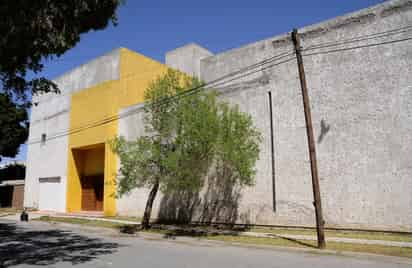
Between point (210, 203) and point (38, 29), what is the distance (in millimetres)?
13565

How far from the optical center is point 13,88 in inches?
412

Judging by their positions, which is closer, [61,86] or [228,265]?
[228,265]

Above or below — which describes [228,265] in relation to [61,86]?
below

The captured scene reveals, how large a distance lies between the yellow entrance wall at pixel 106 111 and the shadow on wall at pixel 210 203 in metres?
5.43

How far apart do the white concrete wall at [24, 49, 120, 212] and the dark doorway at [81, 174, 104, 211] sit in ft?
5.06

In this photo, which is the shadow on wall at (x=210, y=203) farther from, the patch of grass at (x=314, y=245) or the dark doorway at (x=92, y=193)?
the dark doorway at (x=92, y=193)

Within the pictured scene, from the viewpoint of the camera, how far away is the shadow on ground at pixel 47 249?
10086 mm

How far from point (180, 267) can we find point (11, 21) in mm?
6888

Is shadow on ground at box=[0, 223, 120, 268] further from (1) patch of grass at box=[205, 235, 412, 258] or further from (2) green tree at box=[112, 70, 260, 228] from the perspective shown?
(1) patch of grass at box=[205, 235, 412, 258]

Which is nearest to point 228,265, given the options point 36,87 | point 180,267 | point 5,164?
point 180,267

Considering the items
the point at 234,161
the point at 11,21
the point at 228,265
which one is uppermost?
the point at 11,21

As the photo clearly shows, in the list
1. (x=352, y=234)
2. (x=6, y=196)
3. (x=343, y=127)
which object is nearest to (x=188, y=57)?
(x=343, y=127)

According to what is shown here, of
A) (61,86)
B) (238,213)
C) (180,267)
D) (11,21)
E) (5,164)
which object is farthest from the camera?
(5,164)

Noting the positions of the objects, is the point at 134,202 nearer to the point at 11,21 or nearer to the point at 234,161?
the point at 234,161
